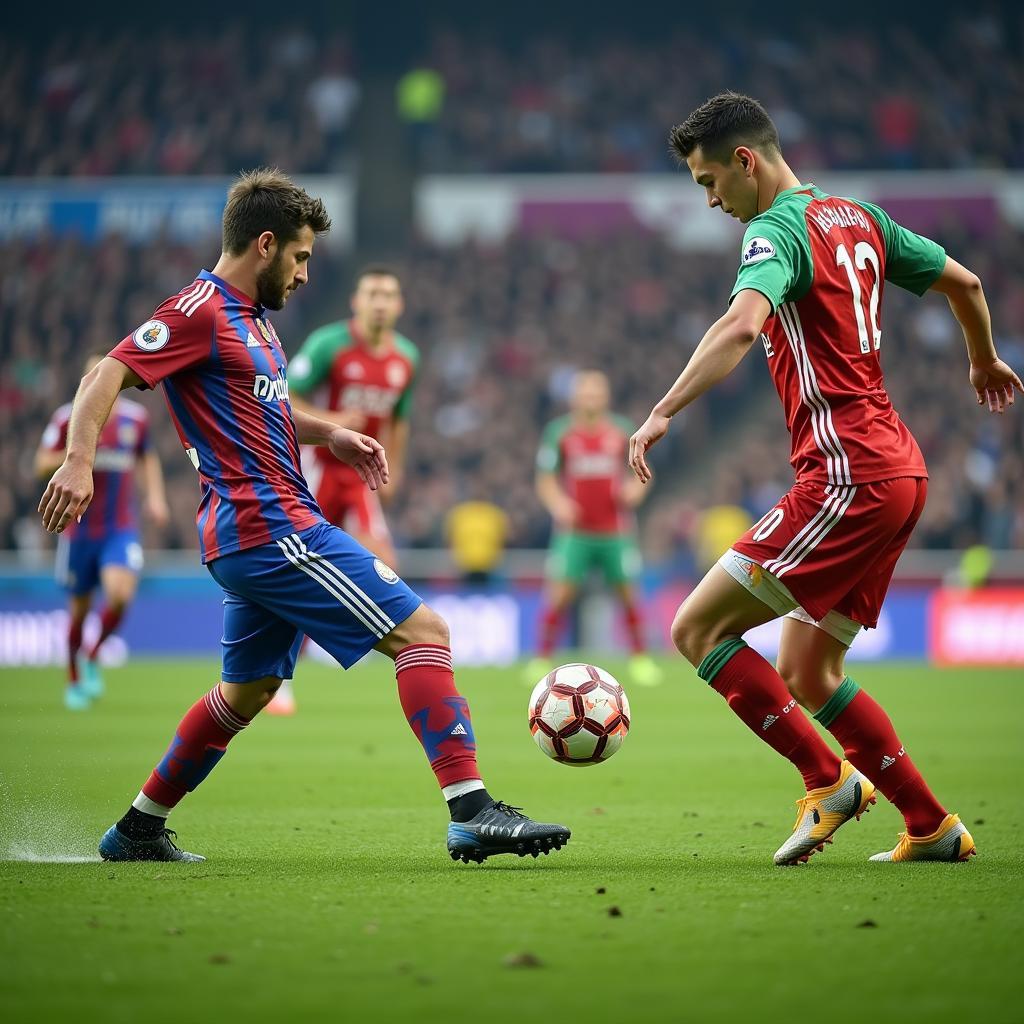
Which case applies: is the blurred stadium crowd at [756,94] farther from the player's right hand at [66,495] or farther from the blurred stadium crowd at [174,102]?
the player's right hand at [66,495]

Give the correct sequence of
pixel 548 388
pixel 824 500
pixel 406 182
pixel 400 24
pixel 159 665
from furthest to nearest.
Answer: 1. pixel 400 24
2. pixel 406 182
3. pixel 548 388
4. pixel 159 665
5. pixel 824 500

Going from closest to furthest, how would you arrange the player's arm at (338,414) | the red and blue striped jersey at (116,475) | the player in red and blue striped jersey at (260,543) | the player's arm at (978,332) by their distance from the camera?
the player in red and blue striped jersey at (260,543), the player's arm at (978,332), the player's arm at (338,414), the red and blue striped jersey at (116,475)

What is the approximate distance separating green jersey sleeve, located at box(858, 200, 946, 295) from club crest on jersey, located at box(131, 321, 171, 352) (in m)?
2.32

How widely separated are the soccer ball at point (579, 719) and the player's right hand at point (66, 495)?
2.07m

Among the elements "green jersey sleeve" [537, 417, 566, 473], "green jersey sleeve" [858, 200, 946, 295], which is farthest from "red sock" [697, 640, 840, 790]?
"green jersey sleeve" [537, 417, 566, 473]

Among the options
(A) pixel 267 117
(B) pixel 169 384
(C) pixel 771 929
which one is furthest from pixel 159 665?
(A) pixel 267 117

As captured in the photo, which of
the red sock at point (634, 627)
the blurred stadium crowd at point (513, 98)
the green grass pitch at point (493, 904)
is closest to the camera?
the green grass pitch at point (493, 904)

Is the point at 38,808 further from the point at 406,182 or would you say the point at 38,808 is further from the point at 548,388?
the point at 406,182

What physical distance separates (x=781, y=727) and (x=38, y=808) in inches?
119

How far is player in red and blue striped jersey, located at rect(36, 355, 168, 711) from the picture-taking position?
11.7m

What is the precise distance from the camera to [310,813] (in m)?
6.37

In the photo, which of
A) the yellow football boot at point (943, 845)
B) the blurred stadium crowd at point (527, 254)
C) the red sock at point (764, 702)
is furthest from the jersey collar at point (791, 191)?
the blurred stadium crowd at point (527, 254)

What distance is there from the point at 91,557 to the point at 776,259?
8.49 metres

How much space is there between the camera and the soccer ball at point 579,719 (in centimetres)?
570
